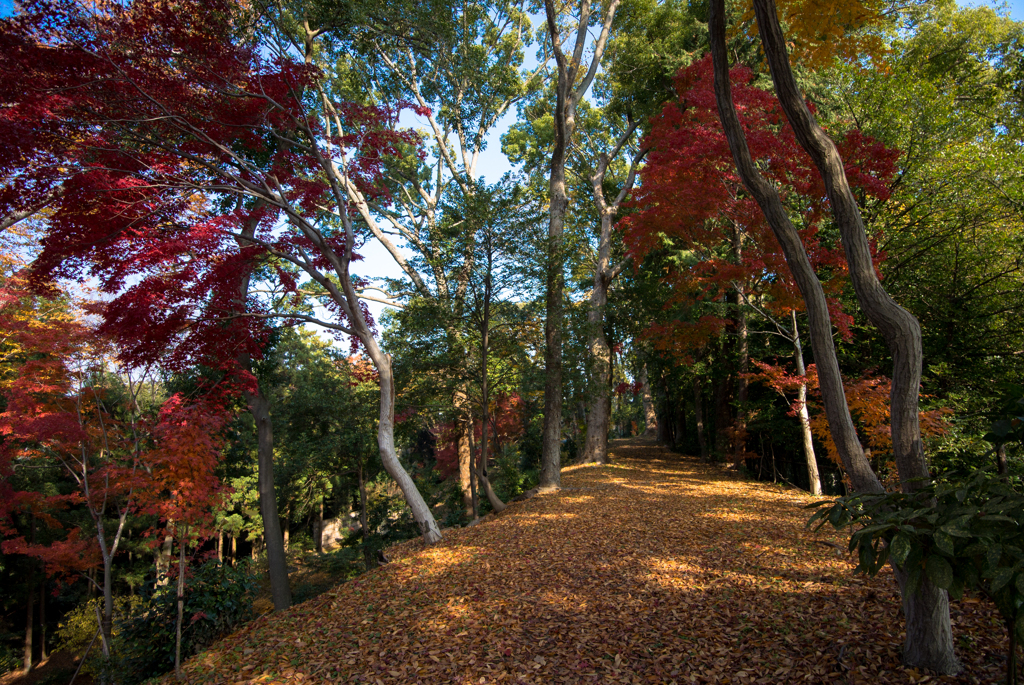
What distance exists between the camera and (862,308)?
102 inches

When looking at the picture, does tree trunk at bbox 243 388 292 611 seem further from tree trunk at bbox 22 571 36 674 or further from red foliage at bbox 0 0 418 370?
tree trunk at bbox 22 571 36 674

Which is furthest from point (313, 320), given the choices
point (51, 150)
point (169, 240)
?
point (51, 150)

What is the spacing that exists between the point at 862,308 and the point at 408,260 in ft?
25.1

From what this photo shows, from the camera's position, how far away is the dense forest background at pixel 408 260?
18.0 feet

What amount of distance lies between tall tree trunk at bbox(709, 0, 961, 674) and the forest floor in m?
0.26

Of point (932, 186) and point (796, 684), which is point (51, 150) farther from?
point (932, 186)

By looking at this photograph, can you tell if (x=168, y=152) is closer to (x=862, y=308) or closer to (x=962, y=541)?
(x=862, y=308)

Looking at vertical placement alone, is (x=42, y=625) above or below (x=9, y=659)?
above

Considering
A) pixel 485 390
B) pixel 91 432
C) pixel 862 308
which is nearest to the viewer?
pixel 862 308

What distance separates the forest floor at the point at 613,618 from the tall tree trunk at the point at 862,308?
10.4 inches

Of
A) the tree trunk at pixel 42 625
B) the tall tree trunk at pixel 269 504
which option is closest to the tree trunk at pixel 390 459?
the tall tree trunk at pixel 269 504

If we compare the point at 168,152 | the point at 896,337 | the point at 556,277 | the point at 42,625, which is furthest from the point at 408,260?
the point at 42,625

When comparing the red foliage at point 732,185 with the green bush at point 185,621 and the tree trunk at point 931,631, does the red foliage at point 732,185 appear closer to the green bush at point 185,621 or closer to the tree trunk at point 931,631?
the tree trunk at point 931,631

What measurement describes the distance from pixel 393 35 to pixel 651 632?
913 cm
